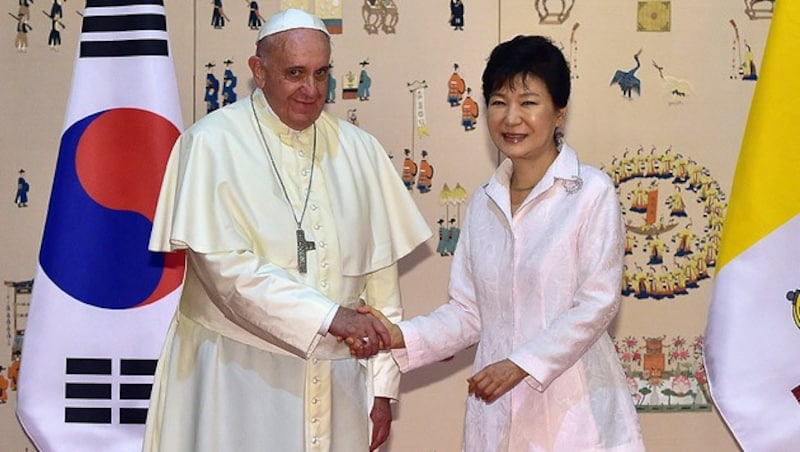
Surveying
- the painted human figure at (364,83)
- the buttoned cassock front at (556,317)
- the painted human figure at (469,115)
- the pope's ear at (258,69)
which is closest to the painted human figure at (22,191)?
the painted human figure at (364,83)

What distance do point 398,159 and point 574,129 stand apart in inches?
31.2

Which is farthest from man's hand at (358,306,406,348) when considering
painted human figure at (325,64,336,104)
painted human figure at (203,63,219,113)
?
painted human figure at (203,63,219,113)

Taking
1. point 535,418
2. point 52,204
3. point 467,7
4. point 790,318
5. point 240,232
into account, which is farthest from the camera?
point 467,7

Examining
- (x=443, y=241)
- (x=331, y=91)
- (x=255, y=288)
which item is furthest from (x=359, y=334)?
(x=331, y=91)

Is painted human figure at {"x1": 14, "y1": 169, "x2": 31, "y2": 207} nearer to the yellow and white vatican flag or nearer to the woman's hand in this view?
the woman's hand

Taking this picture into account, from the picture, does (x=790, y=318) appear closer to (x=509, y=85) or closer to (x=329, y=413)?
(x=509, y=85)

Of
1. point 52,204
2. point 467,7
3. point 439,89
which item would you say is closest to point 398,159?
point 439,89

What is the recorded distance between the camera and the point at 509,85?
3.04m

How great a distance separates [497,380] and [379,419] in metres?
0.99

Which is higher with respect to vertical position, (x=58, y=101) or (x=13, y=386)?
(x=58, y=101)

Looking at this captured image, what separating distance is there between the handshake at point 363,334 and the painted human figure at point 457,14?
205 centimetres

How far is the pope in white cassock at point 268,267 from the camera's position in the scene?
133 inches

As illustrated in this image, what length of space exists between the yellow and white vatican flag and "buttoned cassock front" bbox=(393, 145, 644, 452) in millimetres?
442

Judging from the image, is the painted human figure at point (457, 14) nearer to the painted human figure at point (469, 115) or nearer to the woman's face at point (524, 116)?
the painted human figure at point (469, 115)
